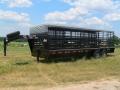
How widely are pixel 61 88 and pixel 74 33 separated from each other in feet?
34.4

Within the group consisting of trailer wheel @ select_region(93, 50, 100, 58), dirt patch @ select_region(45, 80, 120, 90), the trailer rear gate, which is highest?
the trailer rear gate

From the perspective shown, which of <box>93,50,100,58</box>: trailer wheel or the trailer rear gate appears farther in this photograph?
<box>93,50,100,58</box>: trailer wheel

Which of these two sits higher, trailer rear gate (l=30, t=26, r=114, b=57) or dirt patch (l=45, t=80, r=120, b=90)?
trailer rear gate (l=30, t=26, r=114, b=57)

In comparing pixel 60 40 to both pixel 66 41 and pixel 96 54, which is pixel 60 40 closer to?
pixel 66 41

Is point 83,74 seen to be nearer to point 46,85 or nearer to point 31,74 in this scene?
point 31,74

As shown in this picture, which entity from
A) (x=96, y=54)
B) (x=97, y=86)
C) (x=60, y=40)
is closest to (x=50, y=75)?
(x=97, y=86)

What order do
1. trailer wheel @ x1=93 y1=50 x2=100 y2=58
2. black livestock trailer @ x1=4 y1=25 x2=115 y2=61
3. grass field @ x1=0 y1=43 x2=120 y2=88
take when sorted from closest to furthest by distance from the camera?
grass field @ x1=0 y1=43 x2=120 y2=88 → black livestock trailer @ x1=4 y1=25 x2=115 y2=61 → trailer wheel @ x1=93 y1=50 x2=100 y2=58

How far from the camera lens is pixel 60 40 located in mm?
20766

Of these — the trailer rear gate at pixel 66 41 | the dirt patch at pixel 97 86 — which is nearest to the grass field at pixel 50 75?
the dirt patch at pixel 97 86

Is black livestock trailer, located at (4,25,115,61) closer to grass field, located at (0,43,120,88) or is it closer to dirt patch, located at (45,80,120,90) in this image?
grass field, located at (0,43,120,88)

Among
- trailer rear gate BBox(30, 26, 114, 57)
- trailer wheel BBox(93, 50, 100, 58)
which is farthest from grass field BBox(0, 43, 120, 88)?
trailer wheel BBox(93, 50, 100, 58)

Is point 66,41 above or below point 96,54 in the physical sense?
above

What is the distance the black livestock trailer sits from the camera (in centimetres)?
2000

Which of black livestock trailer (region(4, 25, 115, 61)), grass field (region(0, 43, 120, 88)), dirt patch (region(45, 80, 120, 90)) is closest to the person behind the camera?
dirt patch (region(45, 80, 120, 90))
